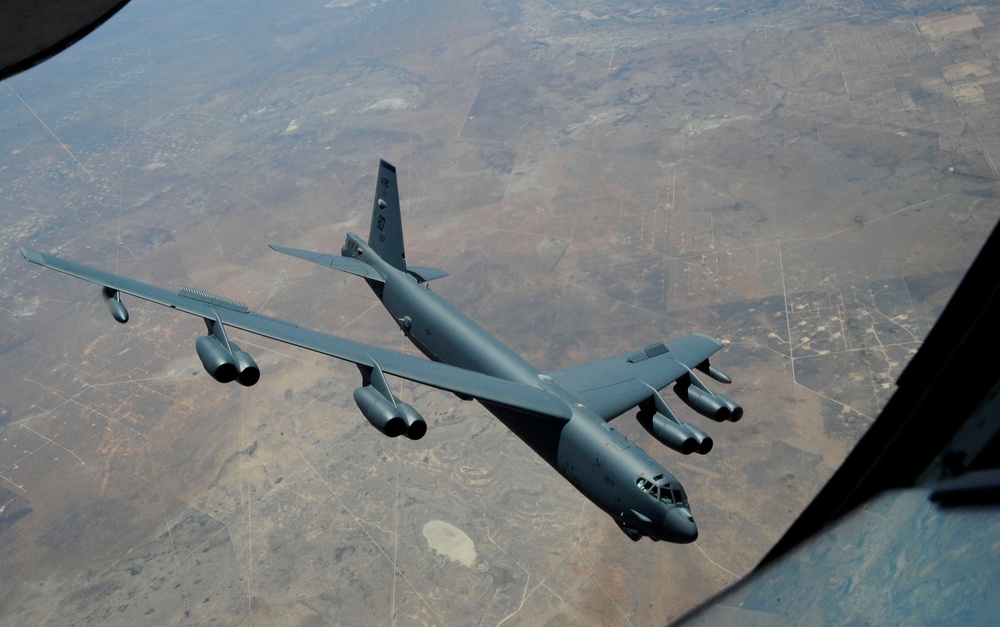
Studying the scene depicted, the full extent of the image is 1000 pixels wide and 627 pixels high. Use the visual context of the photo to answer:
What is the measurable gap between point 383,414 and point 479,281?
161ft

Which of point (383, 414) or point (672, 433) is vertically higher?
point (383, 414)

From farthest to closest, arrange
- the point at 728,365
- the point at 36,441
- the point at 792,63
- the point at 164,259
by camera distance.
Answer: the point at 792,63, the point at 164,259, the point at 36,441, the point at 728,365

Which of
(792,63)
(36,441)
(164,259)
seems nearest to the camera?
(36,441)

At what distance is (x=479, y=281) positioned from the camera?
248 feet

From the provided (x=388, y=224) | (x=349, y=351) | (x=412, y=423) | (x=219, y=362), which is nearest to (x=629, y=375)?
(x=412, y=423)

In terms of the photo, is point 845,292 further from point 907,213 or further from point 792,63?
point 792,63

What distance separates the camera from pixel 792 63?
104875mm

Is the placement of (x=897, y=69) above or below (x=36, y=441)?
above

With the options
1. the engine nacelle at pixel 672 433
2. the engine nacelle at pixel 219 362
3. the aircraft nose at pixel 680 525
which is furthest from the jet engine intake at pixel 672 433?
the engine nacelle at pixel 219 362

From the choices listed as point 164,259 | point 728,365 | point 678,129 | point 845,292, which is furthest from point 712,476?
point 164,259

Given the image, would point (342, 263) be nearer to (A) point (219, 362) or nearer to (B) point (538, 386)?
(A) point (219, 362)

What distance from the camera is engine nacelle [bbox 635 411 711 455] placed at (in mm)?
29438

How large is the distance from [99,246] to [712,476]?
82.1 meters

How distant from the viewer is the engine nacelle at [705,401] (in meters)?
32.0
